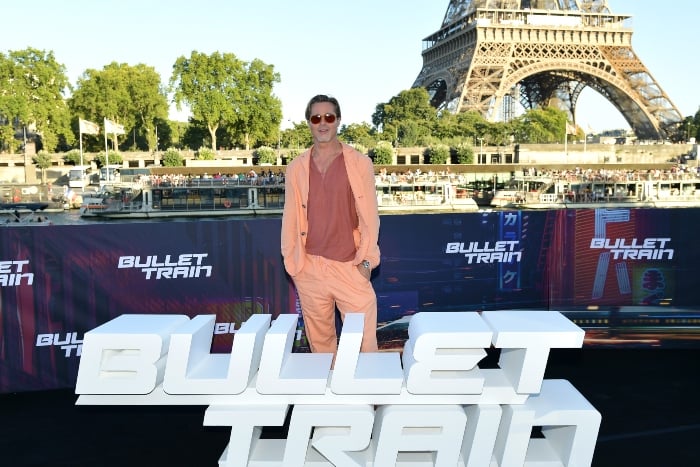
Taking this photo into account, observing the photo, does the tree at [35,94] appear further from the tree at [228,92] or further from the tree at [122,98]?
the tree at [228,92]

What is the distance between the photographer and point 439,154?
52.1 meters

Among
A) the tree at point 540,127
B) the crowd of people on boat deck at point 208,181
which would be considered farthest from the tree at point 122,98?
the tree at point 540,127

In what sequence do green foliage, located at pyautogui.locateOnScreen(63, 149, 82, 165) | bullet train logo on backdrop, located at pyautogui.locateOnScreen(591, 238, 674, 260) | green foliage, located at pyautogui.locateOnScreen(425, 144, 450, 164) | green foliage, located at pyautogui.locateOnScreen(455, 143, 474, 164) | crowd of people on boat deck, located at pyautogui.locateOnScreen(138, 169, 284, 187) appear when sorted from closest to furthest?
bullet train logo on backdrop, located at pyautogui.locateOnScreen(591, 238, 674, 260) → crowd of people on boat deck, located at pyautogui.locateOnScreen(138, 169, 284, 187) → green foliage, located at pyautogui.locateOnScreen(455, 143, 474, 164) → green foliage, located at pyautogui.locateOnScreen(425, 144, 450, 164) → green foliage, located at pyautogui.locateOnScreen(63, 149, 82, 165)

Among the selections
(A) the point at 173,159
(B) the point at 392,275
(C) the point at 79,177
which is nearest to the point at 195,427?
(B) the point at 392,275

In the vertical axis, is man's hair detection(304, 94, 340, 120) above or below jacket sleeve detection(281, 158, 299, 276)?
above

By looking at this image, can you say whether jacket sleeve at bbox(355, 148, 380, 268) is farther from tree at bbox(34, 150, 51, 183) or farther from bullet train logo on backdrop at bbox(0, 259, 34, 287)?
tree at bbox(34, 150, 51, 183)

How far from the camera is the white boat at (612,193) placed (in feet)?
119

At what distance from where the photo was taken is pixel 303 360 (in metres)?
3.35

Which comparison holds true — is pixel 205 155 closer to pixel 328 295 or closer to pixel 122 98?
pixel 122 98

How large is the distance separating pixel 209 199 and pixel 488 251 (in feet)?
105

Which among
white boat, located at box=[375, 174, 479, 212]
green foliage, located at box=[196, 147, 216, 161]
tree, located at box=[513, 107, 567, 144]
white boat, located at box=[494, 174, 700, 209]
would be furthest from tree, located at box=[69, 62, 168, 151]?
white boat, located at box=[494, 174, 700, 209]

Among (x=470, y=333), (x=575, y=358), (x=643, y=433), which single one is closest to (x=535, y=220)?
(x=575, y=358)

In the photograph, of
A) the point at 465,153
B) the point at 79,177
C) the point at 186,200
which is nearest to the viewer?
the point at 186,200

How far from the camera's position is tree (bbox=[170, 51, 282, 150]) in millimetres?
55594
